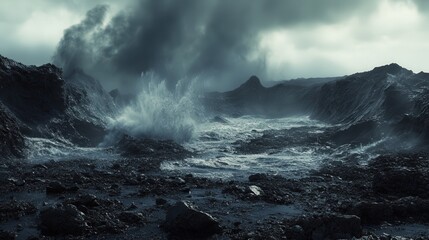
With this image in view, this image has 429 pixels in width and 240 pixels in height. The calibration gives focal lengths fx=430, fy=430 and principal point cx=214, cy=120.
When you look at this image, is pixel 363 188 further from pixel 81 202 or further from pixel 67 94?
pixel 67 94

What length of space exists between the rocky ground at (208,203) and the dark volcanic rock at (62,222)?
3 centimetres

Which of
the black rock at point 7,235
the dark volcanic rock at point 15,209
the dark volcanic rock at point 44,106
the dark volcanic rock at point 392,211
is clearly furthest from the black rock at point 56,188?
the dark volcanic rock at point 44,106

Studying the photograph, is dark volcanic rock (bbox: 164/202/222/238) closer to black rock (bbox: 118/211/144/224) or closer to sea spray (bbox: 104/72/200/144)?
black rock (bbox: 118/211/144/224)

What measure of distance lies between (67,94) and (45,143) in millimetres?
10823

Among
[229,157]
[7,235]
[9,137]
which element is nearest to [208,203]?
[7,235]

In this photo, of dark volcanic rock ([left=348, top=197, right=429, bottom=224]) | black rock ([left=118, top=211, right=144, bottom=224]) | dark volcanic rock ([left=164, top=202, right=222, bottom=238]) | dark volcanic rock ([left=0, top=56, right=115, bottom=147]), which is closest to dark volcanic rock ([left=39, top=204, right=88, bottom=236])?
black rock ([left=118, top=211, right=144, bottom=224])

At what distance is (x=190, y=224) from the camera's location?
40.1 feet

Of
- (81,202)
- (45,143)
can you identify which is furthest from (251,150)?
(81,202)

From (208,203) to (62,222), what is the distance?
603 cm

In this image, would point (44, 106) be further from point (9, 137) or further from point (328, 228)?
point (328, 228)

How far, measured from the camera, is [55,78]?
123 feet

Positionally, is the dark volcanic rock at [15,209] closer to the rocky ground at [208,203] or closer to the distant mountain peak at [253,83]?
the rocky ground at [208,203]

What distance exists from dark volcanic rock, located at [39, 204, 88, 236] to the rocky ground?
29 mm

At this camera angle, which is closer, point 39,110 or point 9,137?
point 9,137
